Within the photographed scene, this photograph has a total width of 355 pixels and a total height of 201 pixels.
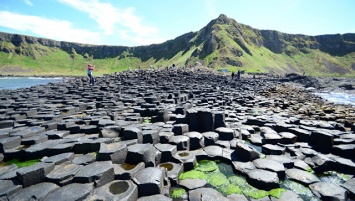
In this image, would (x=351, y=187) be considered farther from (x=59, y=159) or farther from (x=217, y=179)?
(x=59, y=159)

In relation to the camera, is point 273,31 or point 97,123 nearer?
point 97,123

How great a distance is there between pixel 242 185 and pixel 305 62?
488ft

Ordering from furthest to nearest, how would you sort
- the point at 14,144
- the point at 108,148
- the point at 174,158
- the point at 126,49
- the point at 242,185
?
the point at 126,49 → the point at 14,144 → the point at 174,158 → the point at 108,148 → the point at 242,185

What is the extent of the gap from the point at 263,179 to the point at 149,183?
257 centimetres

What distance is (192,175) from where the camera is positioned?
5.10 m

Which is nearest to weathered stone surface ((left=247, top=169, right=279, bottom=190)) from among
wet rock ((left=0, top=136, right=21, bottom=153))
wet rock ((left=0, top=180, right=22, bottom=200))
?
wet rock ((left=0, top=180, right=22, bottom=200))

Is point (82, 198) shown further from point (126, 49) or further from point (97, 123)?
point (126, 49)

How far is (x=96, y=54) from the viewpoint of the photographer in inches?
6093

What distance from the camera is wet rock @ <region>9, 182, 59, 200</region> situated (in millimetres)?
3669

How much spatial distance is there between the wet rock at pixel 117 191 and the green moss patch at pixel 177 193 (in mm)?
857

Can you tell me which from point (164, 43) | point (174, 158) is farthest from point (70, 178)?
point (164, 43)

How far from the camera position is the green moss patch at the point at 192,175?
16.5 ft

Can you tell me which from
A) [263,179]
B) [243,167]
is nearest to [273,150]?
[243,167]

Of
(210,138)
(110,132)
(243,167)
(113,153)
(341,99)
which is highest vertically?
(113,153)
